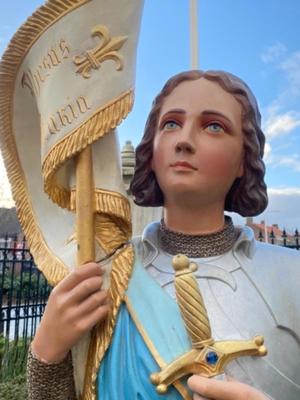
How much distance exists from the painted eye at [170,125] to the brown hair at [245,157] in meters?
0.08

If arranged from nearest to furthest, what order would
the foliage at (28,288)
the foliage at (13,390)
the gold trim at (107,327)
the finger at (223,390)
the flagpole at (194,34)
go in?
the finger at (223,390)
the gold trim at (107,327)
the flagpole at (194,34)
the foliage at (13,390)
the foliage at (28,288)

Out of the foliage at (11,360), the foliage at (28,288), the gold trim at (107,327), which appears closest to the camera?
the gold trim at (107,327)

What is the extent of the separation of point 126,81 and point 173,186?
0.33m

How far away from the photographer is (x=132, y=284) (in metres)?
1.15

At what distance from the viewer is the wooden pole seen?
→ 1.15 metres

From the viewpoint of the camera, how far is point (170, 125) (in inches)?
49.6

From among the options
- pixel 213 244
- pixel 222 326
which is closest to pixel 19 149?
pixel 213 244

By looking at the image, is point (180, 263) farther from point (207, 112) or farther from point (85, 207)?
point (207, 112)

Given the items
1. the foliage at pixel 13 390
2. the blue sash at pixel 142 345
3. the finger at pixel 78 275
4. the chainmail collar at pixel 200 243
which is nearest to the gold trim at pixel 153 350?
the blue sash at pixel 142 345

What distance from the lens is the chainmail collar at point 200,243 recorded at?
4.02 ft

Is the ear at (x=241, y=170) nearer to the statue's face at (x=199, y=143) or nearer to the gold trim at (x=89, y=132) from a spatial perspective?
the statue's face at (x=199, y=143)

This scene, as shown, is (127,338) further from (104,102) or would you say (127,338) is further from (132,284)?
(104,102)

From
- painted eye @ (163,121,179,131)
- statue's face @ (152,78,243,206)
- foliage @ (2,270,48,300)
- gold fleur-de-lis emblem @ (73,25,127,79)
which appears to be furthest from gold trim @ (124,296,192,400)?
foliage @ (2,270,48,300)

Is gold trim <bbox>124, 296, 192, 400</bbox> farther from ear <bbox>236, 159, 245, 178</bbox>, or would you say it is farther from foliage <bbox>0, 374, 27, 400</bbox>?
foliage <bbox>0, 374, 27, 400</bbox>
